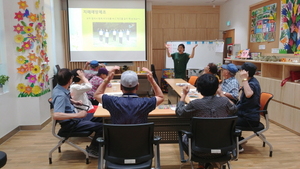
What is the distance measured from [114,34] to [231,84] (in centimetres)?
467

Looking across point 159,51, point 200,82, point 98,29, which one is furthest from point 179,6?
point 200,82

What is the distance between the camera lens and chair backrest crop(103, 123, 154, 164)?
179 cm

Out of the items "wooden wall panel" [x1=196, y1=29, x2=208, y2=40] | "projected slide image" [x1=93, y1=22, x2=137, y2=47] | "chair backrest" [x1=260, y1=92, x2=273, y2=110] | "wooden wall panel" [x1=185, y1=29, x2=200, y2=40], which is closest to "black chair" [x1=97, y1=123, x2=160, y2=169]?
"chair backrest" [x1=260, y1=92, x2=273, y2=110]

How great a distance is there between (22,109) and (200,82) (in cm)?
338

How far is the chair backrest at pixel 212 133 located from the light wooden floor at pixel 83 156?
0.97m

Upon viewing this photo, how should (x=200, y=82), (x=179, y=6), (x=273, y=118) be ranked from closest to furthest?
(x=200, y=82) → (x=273, y=118) → (x=179, y=6)

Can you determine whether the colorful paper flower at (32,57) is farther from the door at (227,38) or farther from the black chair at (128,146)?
the door at (227,38)

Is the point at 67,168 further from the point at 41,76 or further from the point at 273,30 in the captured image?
the point at 273,30

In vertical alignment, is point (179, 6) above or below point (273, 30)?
above

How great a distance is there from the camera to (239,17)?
6.62 m

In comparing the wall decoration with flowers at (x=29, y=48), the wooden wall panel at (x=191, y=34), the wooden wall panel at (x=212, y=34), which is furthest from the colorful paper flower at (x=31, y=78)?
the wooden wall panel at (x=212, y=34)

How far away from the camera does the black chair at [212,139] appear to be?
1.96 m

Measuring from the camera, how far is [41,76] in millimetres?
4184

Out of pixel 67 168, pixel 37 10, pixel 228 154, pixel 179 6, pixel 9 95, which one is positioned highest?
pixel 179 6
